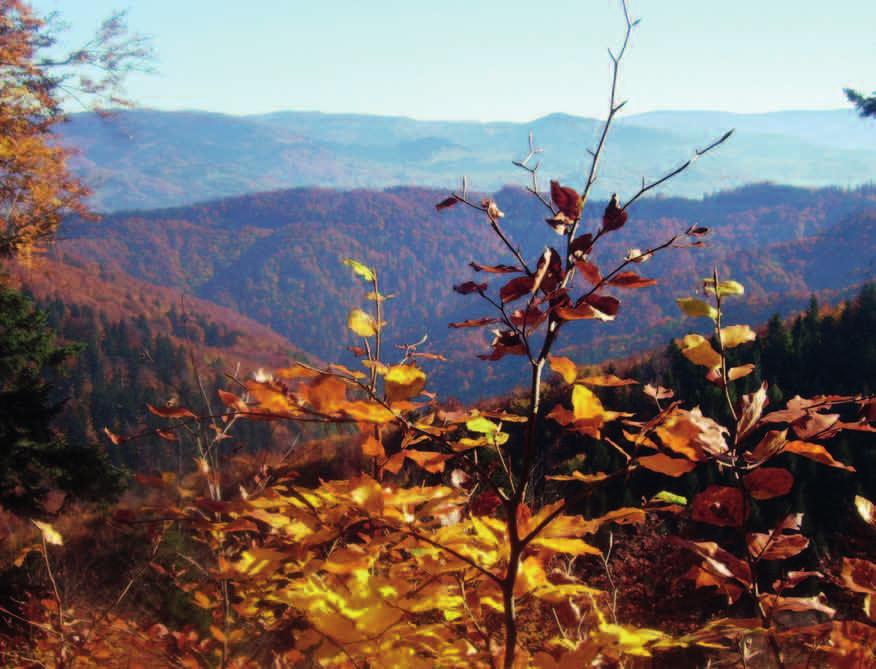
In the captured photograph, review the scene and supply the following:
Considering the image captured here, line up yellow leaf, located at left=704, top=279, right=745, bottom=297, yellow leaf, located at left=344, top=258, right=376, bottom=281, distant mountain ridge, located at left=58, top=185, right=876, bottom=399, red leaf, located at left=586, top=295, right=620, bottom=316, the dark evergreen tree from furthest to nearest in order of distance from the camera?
distant mountain ridge, located at left=58, top=185, right=876, bottom=399, the dark evergreen tree, yellow leaf, located at left=344, top=258, right=376, bottom=281, yellow leaf, located at left=704, top=279, right=745, bottom=297, red leaf, located at left=586, top=295, right=620, bottom=316

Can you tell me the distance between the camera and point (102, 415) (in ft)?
147

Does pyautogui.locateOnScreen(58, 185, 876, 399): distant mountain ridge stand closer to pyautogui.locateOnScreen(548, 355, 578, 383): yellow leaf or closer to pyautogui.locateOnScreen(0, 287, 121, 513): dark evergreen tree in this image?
pyautogui.locateOnScreen(0, 287, 121, 513): dark evergreen tree

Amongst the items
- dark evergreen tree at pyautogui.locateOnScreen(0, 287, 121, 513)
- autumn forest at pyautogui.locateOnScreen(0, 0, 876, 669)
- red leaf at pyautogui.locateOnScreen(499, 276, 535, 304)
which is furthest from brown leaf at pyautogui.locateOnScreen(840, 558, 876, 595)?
dark evergreen tree at pyautogui.locateOnScreen(0, 287, 121, 513)

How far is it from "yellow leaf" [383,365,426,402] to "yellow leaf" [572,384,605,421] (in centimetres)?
18

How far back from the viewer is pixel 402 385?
619 millimetres

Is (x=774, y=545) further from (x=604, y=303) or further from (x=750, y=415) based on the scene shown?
(x=604, y=303)

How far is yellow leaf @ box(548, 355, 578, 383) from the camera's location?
693 millimetres

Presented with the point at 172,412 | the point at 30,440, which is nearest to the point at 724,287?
the point at 172,412

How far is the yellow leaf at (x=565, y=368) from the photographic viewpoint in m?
0.69

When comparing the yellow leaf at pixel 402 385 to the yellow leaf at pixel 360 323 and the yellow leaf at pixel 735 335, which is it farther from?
the yellow leaf at pixel 735 335

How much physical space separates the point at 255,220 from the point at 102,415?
106 m

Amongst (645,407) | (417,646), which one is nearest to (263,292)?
(645,407)

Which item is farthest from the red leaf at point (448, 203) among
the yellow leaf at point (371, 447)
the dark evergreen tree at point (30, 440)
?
the dark evergreen tree at point (30, 440)

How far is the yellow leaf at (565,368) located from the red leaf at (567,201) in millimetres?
170
